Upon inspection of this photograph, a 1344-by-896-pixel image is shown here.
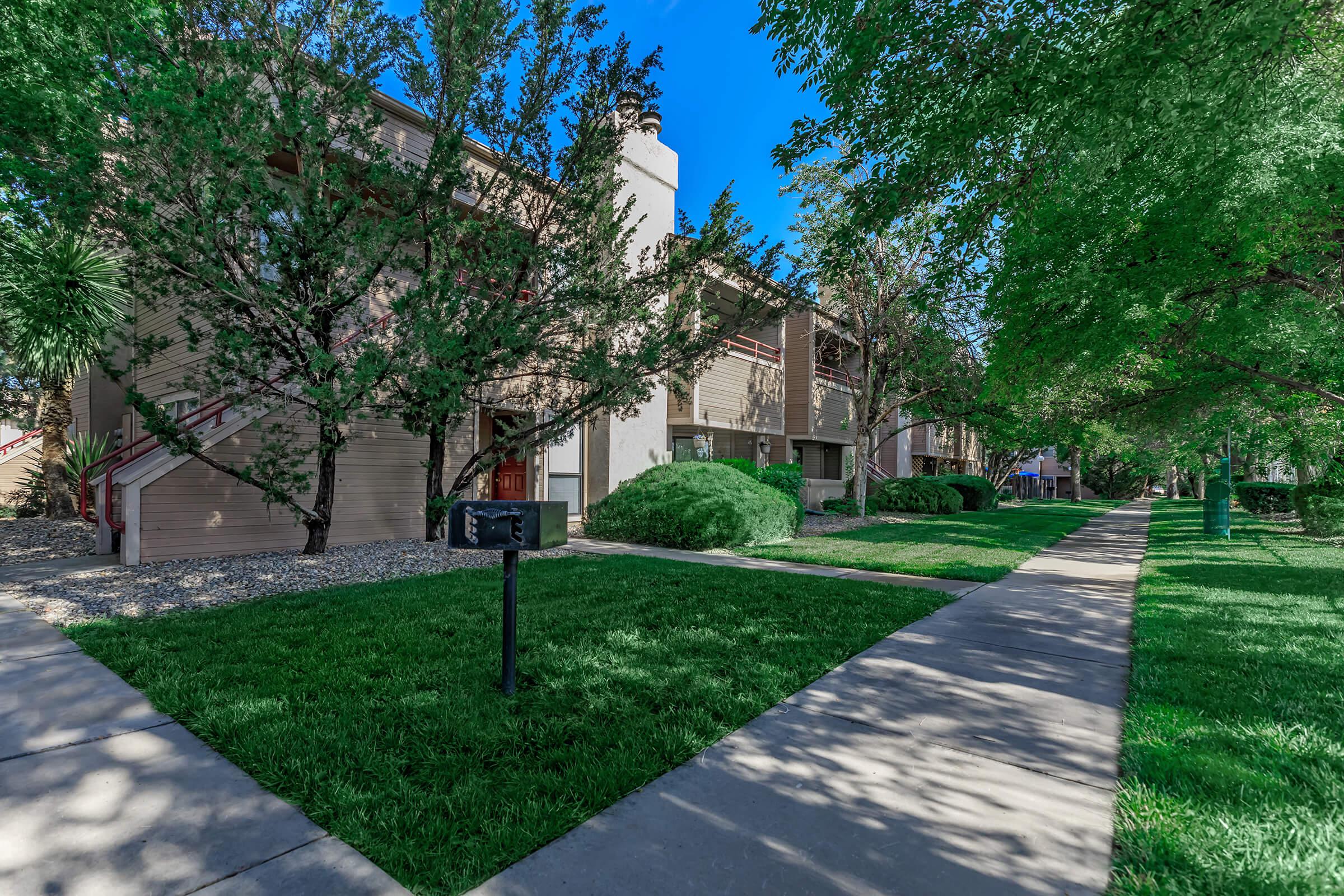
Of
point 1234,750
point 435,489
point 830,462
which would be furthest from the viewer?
point 830,462

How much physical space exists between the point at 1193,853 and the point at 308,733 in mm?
3675

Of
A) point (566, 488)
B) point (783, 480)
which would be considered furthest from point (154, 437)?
point (783, 480)

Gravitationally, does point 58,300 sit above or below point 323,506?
above

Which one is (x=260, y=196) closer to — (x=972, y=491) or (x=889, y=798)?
(x=889, y=798)

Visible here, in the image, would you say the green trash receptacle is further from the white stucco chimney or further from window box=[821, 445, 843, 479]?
the white stucco chimney

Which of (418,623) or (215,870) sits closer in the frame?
(215,870)

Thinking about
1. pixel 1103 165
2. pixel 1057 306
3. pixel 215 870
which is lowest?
pixel 215 870

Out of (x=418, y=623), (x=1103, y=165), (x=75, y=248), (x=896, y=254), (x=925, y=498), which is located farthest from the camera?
(x=925, y=498)

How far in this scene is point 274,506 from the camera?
8.89 metres

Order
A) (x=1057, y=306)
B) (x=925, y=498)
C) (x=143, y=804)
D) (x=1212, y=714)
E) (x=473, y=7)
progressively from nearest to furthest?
1. (x=143, y=804)
2. (x=1212, y=714)
3. (x=473, y=7)
4. (x=1057, y=306)
5. (x=925, y=498)

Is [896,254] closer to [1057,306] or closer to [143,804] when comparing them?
[1057,306]

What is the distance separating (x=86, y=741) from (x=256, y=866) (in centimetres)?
168

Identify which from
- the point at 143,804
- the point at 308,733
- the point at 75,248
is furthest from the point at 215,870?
the point at 75,248

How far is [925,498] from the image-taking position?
20.5m
